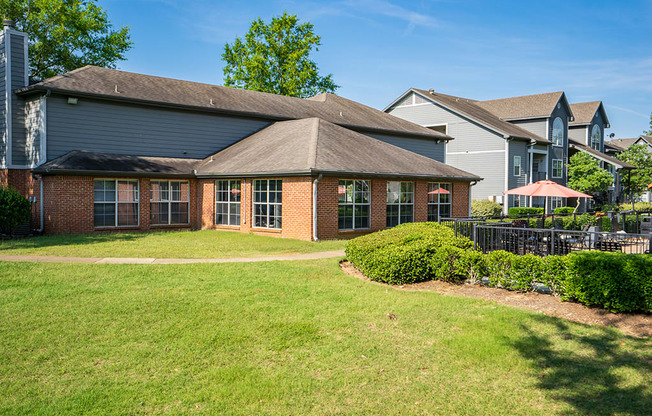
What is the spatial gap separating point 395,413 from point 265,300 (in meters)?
4.17

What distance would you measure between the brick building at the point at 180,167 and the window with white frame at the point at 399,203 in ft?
0.15

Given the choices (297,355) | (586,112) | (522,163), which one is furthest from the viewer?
(586,112)

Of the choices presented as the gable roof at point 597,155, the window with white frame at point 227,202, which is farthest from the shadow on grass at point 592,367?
the gable roof at point 597,155

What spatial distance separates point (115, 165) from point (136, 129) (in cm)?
278

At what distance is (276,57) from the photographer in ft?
145

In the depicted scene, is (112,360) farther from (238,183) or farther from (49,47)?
(49,47)

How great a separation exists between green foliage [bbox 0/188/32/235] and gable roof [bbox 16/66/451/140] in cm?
448

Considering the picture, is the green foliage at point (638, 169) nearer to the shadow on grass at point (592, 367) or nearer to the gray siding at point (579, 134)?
the gray siding at point (579, 134)

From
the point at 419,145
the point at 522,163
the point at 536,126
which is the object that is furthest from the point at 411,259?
the point at 536,126

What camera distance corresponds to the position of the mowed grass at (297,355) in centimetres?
509

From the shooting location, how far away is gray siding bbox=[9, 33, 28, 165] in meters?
20.3

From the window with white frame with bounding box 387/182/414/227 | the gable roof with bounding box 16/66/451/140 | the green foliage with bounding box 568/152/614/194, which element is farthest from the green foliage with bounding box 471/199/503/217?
the green foliage with bounding box 568/152/614/194

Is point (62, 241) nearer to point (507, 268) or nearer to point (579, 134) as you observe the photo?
point (507, 268)

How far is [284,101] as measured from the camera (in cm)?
2878
